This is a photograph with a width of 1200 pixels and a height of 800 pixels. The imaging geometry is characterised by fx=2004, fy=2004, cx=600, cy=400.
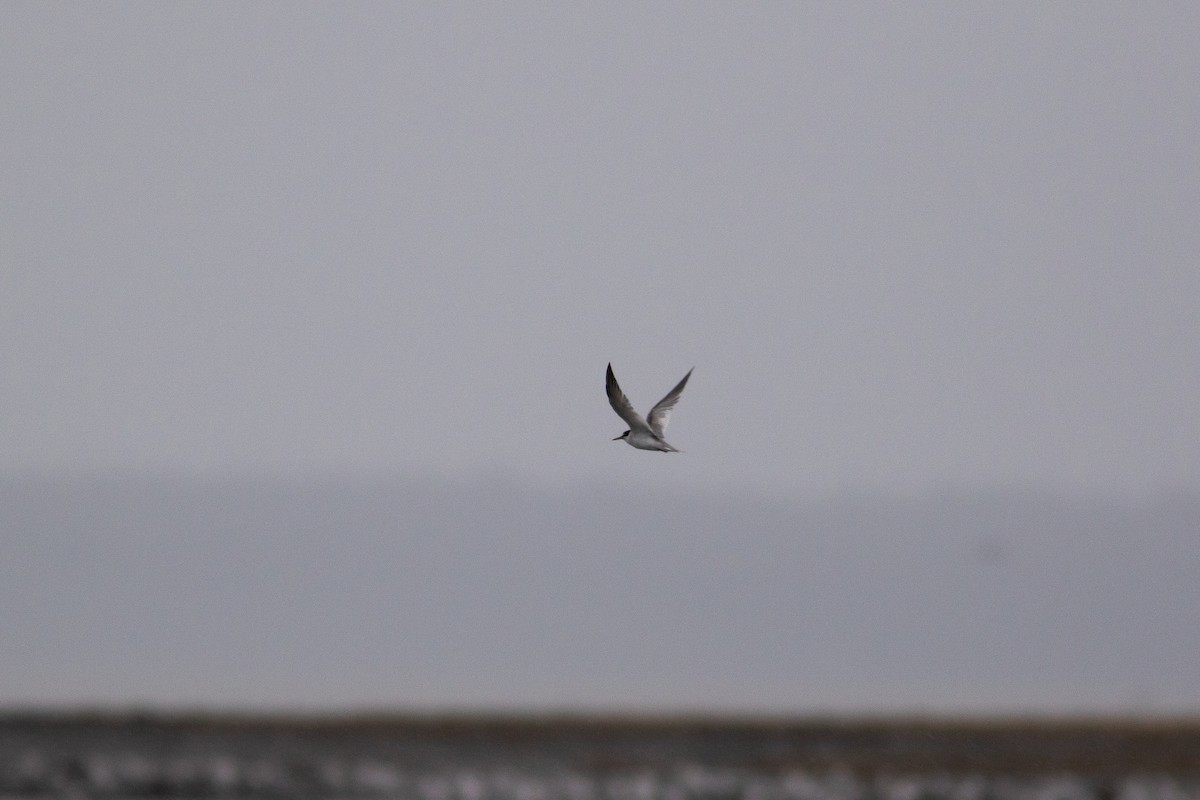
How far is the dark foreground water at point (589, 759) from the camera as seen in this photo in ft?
85.2

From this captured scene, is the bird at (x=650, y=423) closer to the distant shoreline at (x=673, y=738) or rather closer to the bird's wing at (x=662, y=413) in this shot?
the bird's wing at (x=662, y=413)

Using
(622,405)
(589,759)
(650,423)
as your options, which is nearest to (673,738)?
(589,759)

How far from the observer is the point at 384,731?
1125 inches

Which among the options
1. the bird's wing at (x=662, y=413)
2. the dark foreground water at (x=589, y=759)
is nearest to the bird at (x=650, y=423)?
the bird's wing at (x=662, y=413)

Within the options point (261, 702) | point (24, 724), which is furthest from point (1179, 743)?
point (24, 724)

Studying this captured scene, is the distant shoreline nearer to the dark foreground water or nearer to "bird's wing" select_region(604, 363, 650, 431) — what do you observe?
the dark foreground water

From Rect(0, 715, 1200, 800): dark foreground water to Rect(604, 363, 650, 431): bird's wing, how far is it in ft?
15.8

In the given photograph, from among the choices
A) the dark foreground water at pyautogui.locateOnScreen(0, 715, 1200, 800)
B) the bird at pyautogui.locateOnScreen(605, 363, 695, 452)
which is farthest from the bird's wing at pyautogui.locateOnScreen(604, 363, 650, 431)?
the dark foreground water at pyautogui.locateOnScreen(0, 715, 1200, 800)

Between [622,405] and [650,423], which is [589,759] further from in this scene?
[622,405]

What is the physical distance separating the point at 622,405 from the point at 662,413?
928 mm

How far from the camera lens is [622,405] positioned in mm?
24594

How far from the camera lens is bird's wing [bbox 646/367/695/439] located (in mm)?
25156

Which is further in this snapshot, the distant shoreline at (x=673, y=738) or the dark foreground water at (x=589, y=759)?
the distant shoreline at (x=673, y=738)

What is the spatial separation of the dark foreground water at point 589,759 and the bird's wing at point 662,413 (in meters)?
4.76
